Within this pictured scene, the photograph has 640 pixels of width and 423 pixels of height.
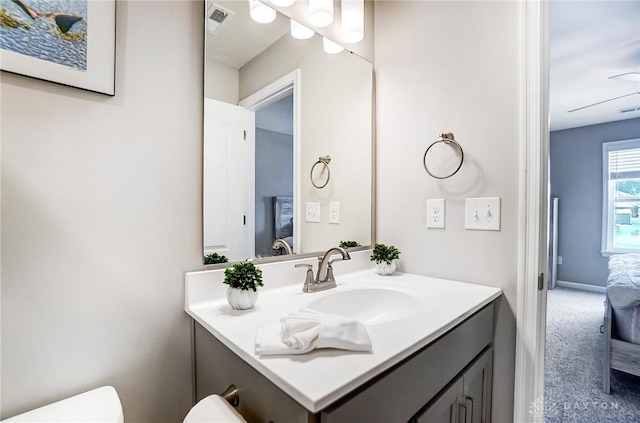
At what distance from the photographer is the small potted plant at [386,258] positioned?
138 centimetres

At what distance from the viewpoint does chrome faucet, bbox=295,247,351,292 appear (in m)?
1.13

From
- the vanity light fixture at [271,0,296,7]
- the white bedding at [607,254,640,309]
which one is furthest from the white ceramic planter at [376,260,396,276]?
the white bedding at [607,254,640,309]

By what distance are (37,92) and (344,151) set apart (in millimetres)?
1104

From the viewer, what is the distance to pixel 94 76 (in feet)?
2.57

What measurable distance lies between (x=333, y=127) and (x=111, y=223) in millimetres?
997

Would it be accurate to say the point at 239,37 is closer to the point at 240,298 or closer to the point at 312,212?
the point at 312,212

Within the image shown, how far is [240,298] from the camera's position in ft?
2.91

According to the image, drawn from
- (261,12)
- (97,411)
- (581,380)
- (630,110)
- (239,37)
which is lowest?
(581,380)

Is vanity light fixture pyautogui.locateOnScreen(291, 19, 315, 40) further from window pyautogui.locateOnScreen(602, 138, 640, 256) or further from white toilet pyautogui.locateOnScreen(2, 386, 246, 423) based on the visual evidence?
window pyautogui.locateOnScreen(602, 138, 640, 256)

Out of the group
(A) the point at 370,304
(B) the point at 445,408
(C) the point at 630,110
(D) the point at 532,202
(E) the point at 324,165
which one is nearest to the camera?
(B) the point at 445,408

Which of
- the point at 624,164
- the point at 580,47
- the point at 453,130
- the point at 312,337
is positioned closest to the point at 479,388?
the point at 312,337

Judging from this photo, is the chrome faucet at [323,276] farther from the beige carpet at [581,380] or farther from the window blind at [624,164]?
the window blind at [624,164]

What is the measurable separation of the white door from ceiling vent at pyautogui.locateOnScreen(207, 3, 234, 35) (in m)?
0.24

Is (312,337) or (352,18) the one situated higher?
(352,18)
